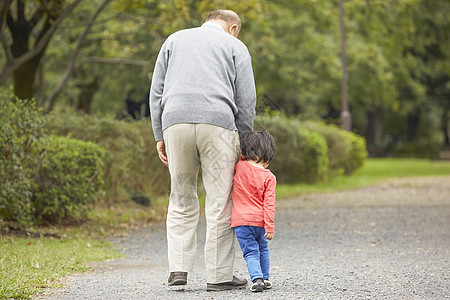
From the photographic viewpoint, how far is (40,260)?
6.37 meters

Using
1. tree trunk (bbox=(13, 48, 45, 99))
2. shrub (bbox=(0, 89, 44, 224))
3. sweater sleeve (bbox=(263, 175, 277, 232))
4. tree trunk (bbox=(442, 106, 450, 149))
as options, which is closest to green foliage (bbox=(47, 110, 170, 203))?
tree trunk (bbox=(13, 48, 45, 99))

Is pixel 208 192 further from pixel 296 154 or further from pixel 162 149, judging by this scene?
pixel 296 154

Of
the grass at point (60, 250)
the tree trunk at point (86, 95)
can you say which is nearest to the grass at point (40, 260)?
the grass at point (60, 250)

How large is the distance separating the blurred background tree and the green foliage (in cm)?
79

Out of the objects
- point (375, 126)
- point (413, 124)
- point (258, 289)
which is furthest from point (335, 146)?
point (413, 124)

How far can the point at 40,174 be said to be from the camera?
905cm

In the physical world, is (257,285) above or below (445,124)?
above

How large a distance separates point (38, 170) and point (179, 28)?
734cm

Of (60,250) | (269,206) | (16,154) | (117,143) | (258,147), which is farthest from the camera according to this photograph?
(117,143)

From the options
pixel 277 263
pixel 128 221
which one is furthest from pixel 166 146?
pixel 128 221

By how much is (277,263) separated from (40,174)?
12.6 feet

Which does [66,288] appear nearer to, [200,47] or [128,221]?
[200,47]

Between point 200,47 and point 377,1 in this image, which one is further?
point 377,1

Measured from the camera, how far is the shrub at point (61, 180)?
8953mm
